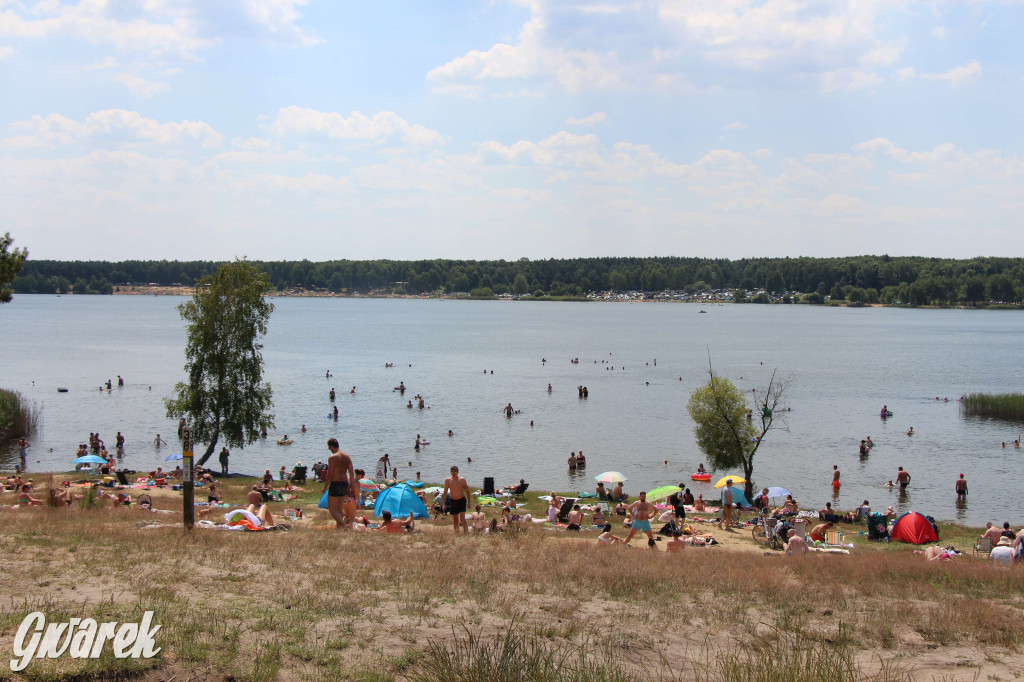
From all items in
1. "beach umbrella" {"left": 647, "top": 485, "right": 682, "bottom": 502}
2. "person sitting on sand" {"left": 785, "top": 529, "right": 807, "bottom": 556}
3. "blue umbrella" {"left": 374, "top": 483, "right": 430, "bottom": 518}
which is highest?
"blue umbrella" {"left": 374, "top": 483, "right": 430, "bottom": 518}

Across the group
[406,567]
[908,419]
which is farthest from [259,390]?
[908,419]

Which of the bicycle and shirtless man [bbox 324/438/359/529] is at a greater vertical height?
shirtless man [bbox 324/438/359/529]

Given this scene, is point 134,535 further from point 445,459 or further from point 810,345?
point 810,345

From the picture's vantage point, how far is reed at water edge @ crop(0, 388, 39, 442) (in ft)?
135

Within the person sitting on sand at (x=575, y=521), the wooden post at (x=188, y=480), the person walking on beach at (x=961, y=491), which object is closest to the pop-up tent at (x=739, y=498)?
the person sitting on sand at (x=575, y=521)

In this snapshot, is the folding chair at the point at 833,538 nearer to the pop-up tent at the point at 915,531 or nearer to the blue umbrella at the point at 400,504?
the pop-up tent at the point at 915,531

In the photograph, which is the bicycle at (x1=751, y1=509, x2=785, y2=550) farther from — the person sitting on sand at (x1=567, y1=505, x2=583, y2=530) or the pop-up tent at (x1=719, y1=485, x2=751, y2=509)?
the pop-up tent at (x1=719, y1=485, x2=751, y2=509)

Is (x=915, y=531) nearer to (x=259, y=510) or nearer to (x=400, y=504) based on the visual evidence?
(x=400, y=504)

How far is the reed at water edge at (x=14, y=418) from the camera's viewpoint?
41.0 metres

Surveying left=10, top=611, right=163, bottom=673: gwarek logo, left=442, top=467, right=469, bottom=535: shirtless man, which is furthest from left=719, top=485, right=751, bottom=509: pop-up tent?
left=10, top=611, right=163, bottom=673: gwarek logo

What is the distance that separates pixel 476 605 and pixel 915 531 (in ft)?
55.1

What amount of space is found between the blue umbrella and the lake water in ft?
46.5

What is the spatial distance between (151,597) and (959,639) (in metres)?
10.8

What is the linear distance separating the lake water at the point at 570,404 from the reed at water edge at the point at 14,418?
949 mm
